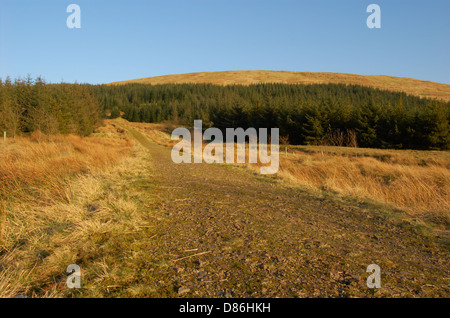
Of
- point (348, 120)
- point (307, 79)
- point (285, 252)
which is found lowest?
point (285, 252)

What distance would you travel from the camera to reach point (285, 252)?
10.3 feet

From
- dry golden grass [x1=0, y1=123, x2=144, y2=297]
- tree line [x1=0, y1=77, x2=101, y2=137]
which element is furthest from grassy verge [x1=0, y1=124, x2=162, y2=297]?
tree line [x1=0, y1=77, x2=101, y2=137]

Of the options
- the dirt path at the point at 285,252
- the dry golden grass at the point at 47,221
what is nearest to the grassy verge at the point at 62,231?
the dry golden grass at the point at 47,221

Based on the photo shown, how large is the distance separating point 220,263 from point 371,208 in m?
3.95

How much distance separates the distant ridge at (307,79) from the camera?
120625 millimetres

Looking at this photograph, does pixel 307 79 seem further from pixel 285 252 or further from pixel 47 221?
pixel 47 221

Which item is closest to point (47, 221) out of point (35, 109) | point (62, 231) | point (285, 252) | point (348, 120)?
point (62, 231)

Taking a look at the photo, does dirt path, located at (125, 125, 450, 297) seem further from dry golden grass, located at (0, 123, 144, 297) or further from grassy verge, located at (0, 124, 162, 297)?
dry golden grass, located at (0, 123, 144, 297)

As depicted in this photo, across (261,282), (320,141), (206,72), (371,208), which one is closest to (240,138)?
(320,141)

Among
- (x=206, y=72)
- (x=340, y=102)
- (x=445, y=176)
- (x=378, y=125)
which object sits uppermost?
(x=206, y=72)

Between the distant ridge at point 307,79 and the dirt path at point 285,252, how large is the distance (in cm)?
13126

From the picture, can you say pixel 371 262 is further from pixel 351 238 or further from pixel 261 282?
pixel 261 282

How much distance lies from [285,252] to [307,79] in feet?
495

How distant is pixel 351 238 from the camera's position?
12.2ft
